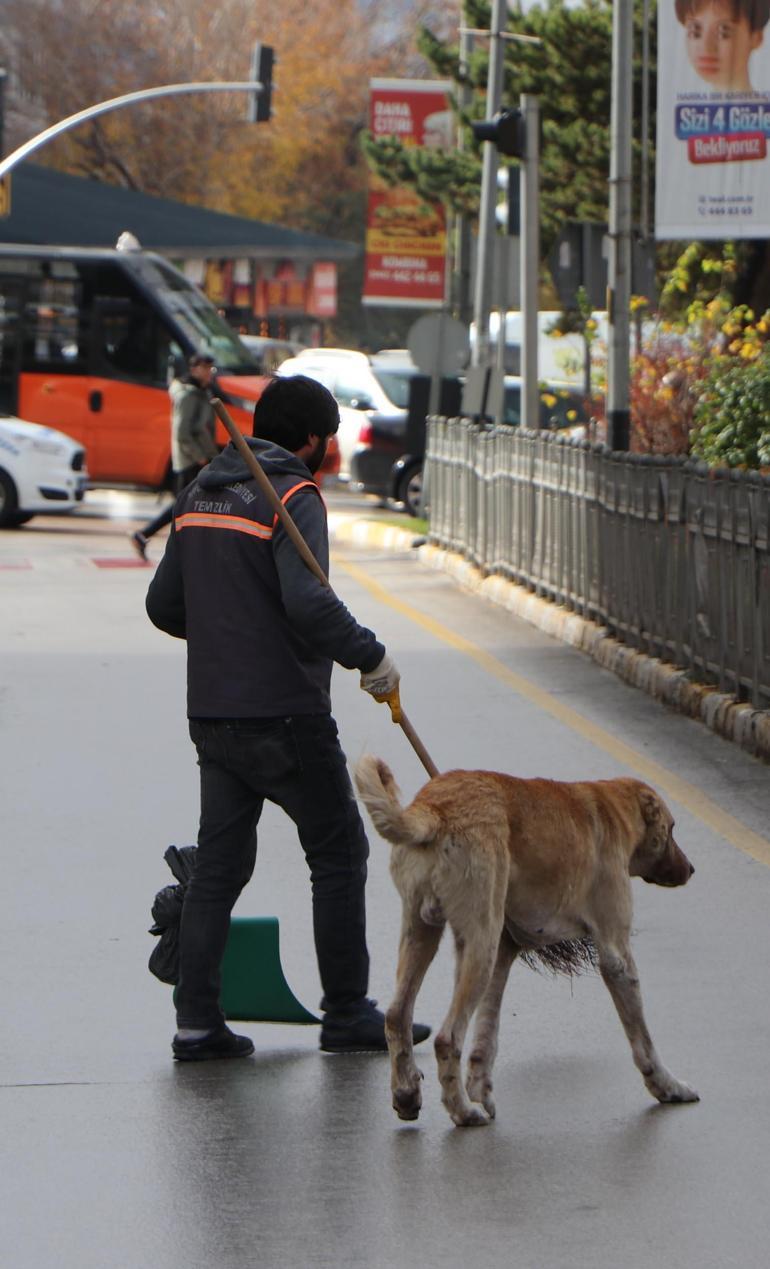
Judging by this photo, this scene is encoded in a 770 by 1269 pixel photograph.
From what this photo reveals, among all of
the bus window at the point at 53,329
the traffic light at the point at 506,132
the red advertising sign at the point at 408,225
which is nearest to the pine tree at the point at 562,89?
the red advertising sign at the point at 408,225

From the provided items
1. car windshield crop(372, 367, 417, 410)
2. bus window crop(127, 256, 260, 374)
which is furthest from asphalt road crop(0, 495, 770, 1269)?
car windshield crop(372, 367, 417, 410)

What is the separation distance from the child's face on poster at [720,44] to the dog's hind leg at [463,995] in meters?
13.3

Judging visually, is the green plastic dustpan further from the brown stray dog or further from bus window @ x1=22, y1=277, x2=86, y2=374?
bus window @ x1=22, y1=277, x2=86, y2=374

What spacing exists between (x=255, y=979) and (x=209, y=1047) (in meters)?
0.31

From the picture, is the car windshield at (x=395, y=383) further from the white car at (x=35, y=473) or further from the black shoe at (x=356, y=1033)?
the black shoe at (x=356, y=1033)

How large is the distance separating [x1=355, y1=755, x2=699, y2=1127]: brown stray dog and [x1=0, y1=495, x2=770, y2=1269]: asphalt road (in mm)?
173

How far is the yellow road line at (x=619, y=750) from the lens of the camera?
28.6 ft

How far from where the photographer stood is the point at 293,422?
5.91 meters

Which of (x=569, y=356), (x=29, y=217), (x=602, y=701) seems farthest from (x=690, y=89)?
(x=29, y=217)

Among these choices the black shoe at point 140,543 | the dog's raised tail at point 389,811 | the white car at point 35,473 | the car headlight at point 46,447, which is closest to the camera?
the dog's raised tail at point 389,811

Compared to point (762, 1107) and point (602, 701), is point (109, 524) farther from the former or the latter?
point (762, 1107)

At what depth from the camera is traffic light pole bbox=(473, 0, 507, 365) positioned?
2402 cm

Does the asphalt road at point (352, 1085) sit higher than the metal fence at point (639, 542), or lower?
lower

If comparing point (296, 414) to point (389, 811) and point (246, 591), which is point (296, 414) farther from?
point (389, 811)
